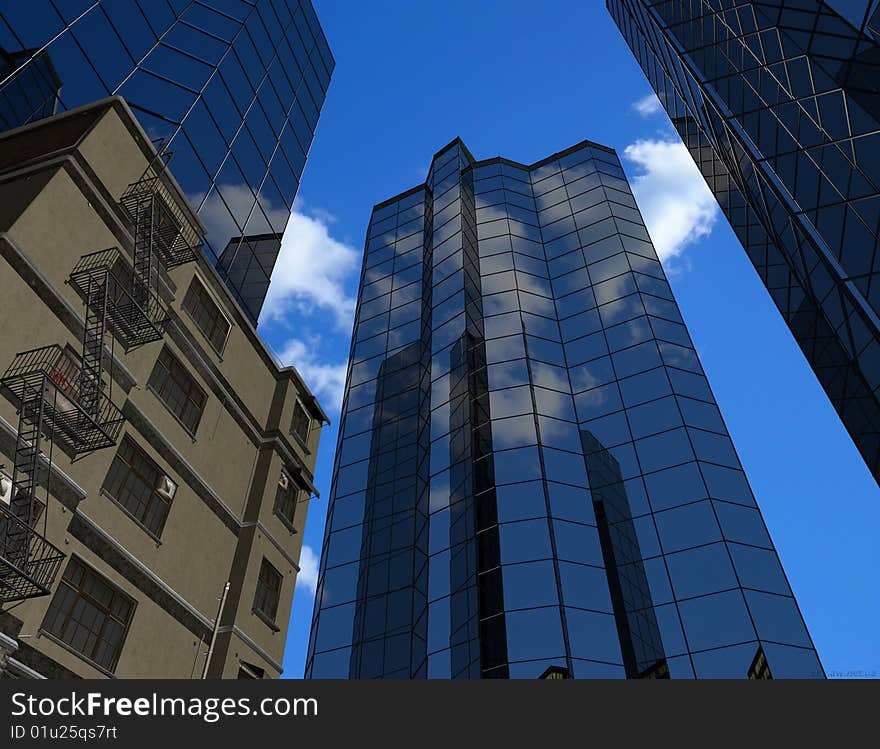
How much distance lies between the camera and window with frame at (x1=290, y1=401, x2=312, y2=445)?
26.9 meters

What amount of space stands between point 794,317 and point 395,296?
3147cm

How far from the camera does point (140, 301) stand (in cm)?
1838

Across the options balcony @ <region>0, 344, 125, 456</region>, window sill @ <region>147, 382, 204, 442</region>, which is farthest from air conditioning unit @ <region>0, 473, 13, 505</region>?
window sill @ <region>147, 382, 204, 442</region>

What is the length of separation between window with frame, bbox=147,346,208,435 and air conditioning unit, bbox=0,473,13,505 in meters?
5.79

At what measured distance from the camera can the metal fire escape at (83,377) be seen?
1349cm

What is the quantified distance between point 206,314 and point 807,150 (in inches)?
857

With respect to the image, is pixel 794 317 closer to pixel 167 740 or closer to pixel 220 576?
pixel 220 576

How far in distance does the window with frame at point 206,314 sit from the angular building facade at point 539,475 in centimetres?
1908

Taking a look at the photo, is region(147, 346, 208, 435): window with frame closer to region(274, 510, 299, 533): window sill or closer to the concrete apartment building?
the concrete apartment building

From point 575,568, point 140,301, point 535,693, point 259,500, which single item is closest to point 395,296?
point 575,568

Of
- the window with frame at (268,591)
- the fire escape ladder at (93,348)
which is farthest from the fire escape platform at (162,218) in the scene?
the window with frame at (268,591)

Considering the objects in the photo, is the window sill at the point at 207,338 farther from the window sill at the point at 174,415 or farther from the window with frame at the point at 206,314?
the window sill at the point at 174,415

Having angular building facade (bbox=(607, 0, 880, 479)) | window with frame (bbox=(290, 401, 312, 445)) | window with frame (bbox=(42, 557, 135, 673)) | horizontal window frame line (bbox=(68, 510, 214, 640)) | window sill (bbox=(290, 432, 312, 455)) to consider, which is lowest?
window with frame (bbox=(42, 557, 135, 673))

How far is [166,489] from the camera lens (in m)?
19.1
